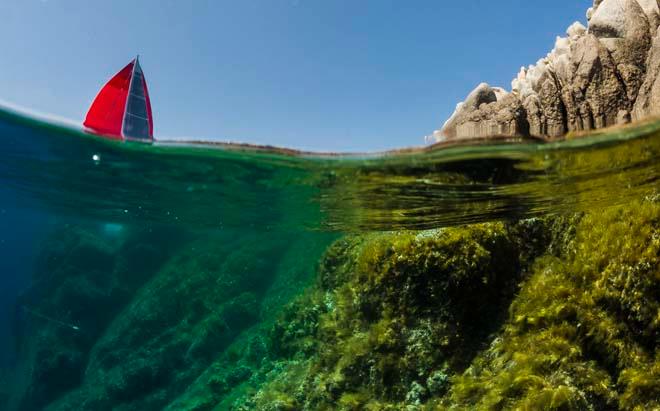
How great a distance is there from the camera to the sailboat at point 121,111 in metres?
10.1

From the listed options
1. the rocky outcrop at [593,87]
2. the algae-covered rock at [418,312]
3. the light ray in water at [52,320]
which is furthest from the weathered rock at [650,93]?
the light ray in water at [52,320]

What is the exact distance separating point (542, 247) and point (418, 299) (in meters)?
3.44

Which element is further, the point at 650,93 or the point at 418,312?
the point at 418,312

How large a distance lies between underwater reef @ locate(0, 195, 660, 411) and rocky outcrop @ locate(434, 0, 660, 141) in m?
3.20

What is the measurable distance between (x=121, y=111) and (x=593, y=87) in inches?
411

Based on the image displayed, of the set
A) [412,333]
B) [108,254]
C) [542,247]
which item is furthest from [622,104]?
[108,254]

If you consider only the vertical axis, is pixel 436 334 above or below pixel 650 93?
below

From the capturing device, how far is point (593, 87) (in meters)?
7.14

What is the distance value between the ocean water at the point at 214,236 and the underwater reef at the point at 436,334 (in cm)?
15

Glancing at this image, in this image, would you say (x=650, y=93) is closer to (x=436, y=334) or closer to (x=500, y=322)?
(x=500, y=322)

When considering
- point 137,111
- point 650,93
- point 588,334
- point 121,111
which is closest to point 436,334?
point 588,334

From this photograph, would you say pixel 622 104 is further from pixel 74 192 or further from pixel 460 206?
pixel 74 192

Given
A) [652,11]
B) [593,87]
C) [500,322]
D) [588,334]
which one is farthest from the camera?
[500,322]

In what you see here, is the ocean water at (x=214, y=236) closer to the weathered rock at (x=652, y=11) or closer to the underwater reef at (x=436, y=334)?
the underwater reef at (x=436, y=334)
